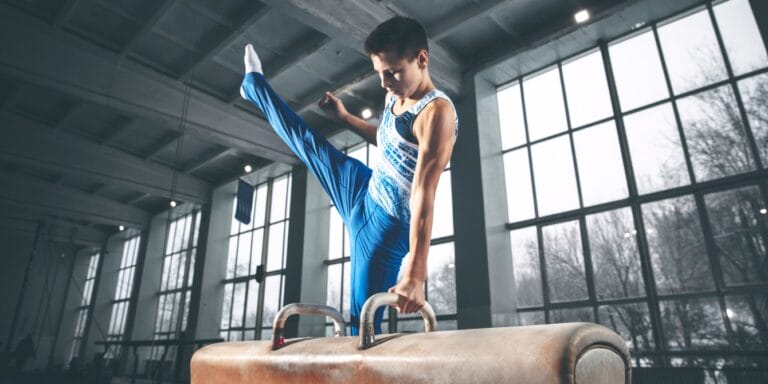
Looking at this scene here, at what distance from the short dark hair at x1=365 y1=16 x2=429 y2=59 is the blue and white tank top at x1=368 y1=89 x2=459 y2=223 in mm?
175

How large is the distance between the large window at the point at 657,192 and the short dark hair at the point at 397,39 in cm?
486

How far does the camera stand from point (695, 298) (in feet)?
15.7

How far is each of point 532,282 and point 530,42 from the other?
342 cm

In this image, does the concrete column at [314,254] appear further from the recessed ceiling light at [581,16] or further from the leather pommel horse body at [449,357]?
the leather pommel horse body at [449,357]

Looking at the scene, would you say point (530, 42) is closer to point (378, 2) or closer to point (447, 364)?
point (378, 2)

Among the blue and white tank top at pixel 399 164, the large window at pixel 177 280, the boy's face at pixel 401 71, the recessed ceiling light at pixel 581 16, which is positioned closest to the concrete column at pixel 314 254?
the large window at pixel 177 280

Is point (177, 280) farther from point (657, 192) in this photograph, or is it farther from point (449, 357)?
point (449, 357)

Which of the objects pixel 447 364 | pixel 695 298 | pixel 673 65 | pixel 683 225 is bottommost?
pixel 447 364

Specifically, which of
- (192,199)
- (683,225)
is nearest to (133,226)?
(192,199)

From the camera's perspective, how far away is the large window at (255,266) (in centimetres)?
991

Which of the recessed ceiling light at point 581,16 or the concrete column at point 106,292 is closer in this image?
the recessed ceiling light at point 581,16

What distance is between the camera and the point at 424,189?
134 cm

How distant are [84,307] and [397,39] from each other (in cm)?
2112

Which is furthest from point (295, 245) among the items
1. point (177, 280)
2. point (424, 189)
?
point (424, 189)
